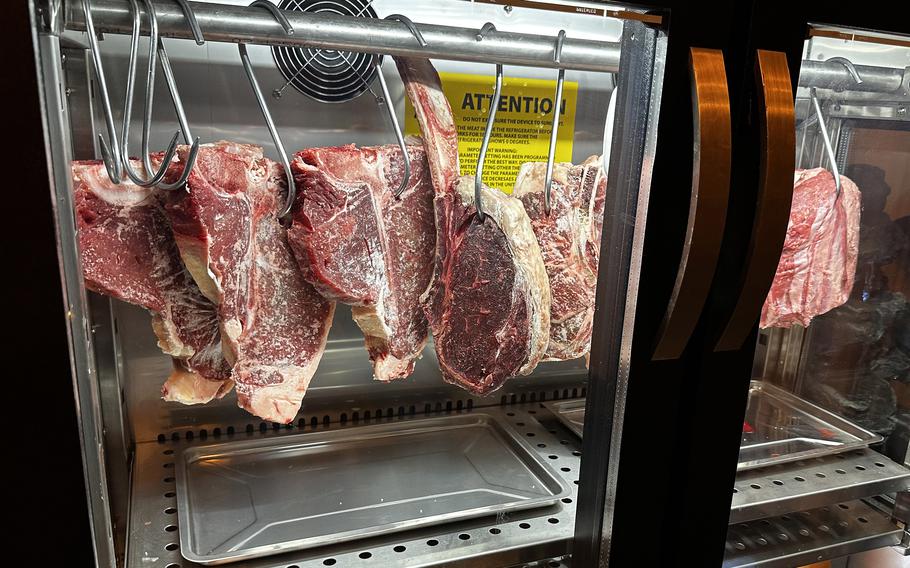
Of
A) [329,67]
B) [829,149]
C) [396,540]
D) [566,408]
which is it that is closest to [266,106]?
[329,67]

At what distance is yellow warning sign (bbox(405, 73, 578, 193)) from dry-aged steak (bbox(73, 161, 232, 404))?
0.40 meters

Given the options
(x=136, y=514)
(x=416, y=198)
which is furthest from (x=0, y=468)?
(x=416, y=198)

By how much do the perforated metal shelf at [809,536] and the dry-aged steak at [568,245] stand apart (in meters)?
0.42

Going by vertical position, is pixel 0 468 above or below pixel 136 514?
above

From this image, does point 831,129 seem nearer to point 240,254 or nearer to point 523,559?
point 523,559

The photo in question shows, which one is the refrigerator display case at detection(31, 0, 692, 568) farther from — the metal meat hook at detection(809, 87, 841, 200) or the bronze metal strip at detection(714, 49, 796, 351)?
the metal meat hook at detection(809, 87, 841, 200)

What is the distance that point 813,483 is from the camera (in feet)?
3.64

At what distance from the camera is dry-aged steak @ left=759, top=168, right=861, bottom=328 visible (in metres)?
1.11

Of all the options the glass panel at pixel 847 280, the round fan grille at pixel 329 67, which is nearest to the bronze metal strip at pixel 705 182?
the glass panel at pixel 847 280

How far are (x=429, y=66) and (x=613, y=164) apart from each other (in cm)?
34

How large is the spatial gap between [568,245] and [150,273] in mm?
635

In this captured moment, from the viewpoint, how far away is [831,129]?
3.53ft

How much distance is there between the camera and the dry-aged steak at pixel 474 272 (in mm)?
967

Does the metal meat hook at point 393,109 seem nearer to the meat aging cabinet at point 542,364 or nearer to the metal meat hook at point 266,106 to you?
the meat aging cabinet at point 542,364
